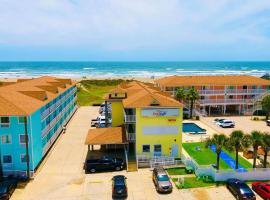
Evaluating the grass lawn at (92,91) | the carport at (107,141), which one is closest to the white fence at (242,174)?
the carport at (107,141)

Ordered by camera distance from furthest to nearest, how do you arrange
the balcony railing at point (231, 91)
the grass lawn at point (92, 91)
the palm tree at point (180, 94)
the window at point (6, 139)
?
the grass lawn at point (92, 91)
the balcony railing at point (231, 91)
the palm tree at point (180, 94)
the window at point (6, 139)

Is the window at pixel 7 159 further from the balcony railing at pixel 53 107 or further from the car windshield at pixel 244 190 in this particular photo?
the car windshield at pixel 244 190

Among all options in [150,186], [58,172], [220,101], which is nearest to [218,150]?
[150,186]

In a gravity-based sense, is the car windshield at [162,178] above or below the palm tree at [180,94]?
below

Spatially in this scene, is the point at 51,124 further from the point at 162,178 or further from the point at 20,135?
the point at 162,178

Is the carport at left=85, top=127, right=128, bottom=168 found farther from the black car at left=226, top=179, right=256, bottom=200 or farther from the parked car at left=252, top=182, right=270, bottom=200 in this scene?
the parked car at left=252, top=182, right=270, bottom=200

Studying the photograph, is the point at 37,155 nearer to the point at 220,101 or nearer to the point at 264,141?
the point at 264,141
